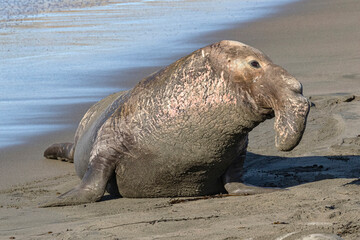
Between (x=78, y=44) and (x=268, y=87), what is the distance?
410 inches

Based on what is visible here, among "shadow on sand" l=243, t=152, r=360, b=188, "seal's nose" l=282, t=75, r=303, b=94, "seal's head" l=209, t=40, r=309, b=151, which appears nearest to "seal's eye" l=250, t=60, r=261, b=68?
"seal's head" l=209, t=40, r=309, b=151

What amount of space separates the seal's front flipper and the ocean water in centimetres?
254

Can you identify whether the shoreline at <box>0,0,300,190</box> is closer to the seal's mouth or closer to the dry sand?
the dry sand

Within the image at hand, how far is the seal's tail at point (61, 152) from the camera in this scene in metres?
7.60

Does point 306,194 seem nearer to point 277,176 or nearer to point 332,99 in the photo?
point 277,176

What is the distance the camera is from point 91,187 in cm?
578

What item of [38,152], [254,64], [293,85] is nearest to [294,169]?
Answer: [254,64]

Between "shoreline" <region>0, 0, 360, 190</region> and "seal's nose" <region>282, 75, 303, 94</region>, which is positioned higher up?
"seal's nose" <region>282, 75, 303, 94</region>

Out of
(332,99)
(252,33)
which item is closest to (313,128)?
(332,99)

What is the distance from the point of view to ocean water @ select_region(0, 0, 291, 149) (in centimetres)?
993

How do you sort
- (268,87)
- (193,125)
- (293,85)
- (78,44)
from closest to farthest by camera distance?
(293,85), (268,87), (193,125), (78,44)

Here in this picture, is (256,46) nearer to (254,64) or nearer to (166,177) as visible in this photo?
(166,177)

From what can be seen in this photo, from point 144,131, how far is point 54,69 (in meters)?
7.10

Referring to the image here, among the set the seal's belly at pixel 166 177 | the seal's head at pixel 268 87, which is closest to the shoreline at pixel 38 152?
the seal's belly at pixel 166 177
